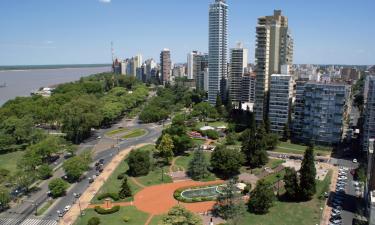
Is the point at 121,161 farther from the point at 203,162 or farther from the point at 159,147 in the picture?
the point at 203,162

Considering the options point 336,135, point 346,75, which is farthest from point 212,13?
point 346,75

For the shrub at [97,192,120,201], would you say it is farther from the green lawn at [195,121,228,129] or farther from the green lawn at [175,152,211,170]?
the green lawn at [195,121,228,129]

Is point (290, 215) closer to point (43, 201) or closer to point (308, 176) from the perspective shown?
point (308, 176)

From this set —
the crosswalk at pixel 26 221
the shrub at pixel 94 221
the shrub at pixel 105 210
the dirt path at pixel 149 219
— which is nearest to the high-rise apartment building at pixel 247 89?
the dirt path at pixel 149 219

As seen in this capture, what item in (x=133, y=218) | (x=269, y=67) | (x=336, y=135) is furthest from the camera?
(x=269, y=67)

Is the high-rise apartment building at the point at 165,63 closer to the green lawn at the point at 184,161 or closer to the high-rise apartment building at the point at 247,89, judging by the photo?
the high-rise apartment building at the point at 247,89

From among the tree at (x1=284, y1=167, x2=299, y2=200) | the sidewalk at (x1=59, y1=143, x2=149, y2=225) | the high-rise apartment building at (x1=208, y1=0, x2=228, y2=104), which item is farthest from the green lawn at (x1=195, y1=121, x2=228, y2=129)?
the tree at (x1=284, y1=167, x2=299, y2=200)

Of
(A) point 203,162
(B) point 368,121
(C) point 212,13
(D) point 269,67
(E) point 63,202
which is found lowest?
(E) point 63,202
